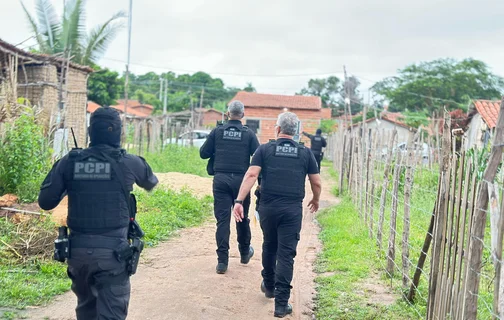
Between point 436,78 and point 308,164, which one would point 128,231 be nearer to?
point 308,164

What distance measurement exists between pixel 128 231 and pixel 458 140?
99.3 inches

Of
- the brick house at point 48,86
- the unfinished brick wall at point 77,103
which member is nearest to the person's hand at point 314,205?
the brick house at point 48,86

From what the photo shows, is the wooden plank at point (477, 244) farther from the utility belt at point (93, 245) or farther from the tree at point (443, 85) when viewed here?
the tree at point (443, 85)

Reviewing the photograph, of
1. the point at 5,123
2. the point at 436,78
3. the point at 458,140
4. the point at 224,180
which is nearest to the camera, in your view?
the point at 458,140

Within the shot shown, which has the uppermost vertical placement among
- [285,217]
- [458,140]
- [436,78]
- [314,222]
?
[436,78]

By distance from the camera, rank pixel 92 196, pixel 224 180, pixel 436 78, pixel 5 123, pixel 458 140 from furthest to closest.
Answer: pixel 436 78 → pixel 5 123 → pixel 224 180 → pixel 458 140 → pixel 92 196

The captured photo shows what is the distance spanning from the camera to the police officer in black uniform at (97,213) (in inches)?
146

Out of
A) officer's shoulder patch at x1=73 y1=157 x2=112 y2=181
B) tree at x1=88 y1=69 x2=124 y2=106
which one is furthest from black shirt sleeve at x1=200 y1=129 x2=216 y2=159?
tree at x1=88 y1=69 x2=124 y2=106

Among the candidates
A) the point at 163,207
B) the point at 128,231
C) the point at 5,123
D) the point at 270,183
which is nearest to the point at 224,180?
the point at 270,183

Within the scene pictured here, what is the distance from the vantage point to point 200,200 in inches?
467

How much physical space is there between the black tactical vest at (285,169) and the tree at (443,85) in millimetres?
38954

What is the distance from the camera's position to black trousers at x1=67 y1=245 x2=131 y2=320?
368 cm

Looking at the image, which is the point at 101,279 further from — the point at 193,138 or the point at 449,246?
the point at 193,138

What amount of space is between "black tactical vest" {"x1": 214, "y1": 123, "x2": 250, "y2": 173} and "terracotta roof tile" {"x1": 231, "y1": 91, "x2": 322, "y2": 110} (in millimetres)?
35946
